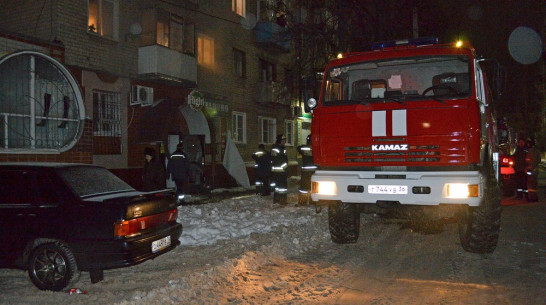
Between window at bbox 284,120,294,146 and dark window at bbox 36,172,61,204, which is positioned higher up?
A: window at bbox 284,120,294,146

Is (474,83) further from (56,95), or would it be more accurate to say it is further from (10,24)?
(10,24)

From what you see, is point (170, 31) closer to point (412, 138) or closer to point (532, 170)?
point (412, 138)

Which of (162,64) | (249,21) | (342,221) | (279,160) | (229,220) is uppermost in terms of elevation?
(249,21)

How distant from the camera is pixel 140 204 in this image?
17.6ft

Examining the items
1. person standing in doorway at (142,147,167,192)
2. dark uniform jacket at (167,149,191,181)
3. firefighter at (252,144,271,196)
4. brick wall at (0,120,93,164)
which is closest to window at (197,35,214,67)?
firefighter at (252,144,271,196)

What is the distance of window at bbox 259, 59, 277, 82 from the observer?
23.9 meters

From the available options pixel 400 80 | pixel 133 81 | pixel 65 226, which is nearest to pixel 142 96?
pixel 133 81

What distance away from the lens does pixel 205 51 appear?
1928cm

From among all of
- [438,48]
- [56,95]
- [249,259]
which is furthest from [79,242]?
[56,95]

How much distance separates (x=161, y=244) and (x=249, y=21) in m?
18.3

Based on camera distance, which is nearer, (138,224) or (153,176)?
(138,224)

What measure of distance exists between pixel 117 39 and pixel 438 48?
11415mm

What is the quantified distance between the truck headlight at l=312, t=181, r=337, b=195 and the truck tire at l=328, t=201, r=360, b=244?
26.5 inches

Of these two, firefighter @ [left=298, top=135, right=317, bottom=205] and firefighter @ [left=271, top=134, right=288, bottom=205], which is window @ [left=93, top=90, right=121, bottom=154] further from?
firefighter @ [left=298, top=135, right=317, bottom=205]
